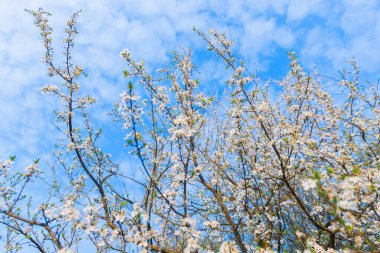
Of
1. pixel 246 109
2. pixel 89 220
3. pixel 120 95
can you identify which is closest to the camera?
pixel 89 220

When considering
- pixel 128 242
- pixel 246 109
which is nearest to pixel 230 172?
pixel 246 109

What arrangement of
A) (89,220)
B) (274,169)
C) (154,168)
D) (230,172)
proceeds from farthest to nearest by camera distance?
1. (230,172)
2. (274,169)
3. (154,168)
4. (89,220)

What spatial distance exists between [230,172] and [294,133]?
2.80 meters

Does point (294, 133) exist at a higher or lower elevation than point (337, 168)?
higher

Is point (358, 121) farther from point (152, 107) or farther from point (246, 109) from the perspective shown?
point (152, 107)

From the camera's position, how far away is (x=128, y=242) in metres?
4.63

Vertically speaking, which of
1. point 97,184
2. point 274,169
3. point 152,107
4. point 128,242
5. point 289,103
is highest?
point 289,103

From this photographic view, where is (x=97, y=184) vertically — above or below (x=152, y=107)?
below

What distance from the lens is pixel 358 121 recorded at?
304 inches

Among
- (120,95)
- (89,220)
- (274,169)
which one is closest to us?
(89,220)

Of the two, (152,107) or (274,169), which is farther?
(274,169)

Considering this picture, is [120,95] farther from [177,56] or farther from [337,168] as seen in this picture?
[337,168]

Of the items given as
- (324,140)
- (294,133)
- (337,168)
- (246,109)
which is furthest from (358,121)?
(246,109)

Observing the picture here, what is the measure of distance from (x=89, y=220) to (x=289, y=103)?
6784mm
